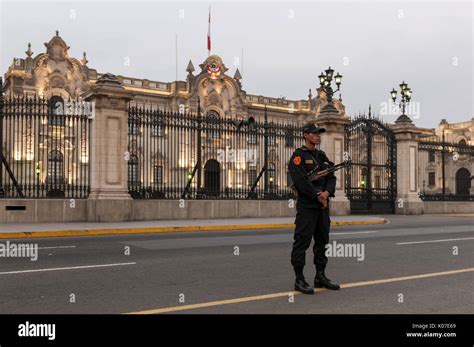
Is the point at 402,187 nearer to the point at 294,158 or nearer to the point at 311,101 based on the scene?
the point at 294,158

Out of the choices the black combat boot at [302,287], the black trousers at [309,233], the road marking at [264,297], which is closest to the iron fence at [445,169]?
the road marking at [264,297]

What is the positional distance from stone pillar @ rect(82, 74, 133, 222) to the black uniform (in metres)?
11.9

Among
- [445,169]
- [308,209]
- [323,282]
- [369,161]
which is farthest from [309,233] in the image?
[445,169]

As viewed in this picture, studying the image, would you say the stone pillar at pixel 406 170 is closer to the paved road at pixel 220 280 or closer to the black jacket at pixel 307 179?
the paved road at pixel 220 280

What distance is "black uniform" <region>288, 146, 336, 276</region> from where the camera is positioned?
5625 mm

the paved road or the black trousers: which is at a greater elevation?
the black trousers

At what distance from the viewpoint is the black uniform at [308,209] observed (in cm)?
562

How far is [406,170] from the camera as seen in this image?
2531 cm

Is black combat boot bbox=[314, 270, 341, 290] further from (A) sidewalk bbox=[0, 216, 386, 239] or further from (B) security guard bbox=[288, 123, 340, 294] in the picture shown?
(A) sidewalk bbox=[0, 216, 386, 239]

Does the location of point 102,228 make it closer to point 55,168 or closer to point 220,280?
point 55,168

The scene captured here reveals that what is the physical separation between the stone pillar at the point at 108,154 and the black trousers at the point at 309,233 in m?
11.9

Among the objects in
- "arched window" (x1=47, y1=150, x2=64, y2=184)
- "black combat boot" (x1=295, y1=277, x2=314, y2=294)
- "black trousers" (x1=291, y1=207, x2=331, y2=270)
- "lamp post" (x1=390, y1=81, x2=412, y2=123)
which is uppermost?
"lamp post" (x1=390, y1=81, x2=412, y2=123)

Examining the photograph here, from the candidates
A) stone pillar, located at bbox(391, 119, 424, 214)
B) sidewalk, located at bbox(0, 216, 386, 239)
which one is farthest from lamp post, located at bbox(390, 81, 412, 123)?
sidewalk, located at bbox(0, 216, 386, 239)
